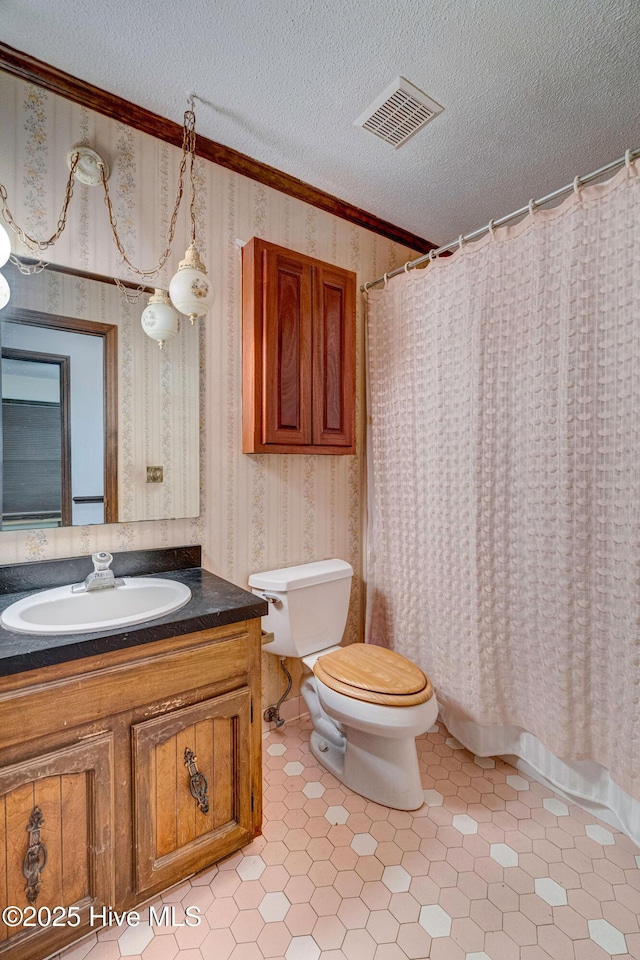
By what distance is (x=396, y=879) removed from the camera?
1303 millimetres

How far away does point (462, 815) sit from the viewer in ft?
5.04

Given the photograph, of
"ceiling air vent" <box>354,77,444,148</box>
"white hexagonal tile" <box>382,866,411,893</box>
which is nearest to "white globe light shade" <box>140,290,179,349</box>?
"ceiling air vent" <box>354,77,444,148</box>

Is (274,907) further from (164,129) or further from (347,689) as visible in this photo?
(164,129)

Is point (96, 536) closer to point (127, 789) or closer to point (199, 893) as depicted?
point (127, 789)

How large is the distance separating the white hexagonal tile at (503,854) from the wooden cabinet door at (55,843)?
108 centimetres

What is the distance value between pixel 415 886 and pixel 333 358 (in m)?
1.80

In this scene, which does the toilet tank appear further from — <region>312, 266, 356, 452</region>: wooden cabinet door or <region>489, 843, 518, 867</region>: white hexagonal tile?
<region>489, 843, 518, 867</region>: white hexagonal tile

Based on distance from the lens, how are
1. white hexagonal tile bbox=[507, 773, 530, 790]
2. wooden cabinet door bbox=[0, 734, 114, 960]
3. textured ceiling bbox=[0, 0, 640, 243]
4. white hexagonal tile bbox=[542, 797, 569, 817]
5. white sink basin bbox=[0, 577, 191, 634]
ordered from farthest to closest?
white hexagonal tile bbox=[507, 773, 530, 790] → white hexagonal tile bbox=[542, 797, 569, 817] → textured ceiling bbox=[0, 0, 640, 243] → white sink basin bbox=[0, 577, 191, 634] → wooden cabinet door bbox=[0, 734, 114, 960]

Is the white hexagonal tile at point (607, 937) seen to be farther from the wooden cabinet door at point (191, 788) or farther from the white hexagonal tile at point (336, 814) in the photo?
the wooden cabinet door at point (191, 788)

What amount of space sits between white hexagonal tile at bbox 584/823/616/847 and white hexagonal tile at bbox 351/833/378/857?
2.27 feet

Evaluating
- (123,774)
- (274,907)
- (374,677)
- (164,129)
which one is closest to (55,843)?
(123,774)

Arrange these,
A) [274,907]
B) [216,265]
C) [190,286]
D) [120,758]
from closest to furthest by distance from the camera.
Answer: [120,758] → [274,907] → [190,286] → [216,265]

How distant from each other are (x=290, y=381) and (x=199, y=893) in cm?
164

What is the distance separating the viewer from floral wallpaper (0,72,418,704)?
1.40m
